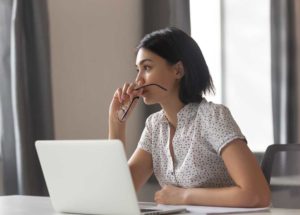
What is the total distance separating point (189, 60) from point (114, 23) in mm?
1763

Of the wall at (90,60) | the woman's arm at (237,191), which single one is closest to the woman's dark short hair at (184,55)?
the woman's arm at (237,191)

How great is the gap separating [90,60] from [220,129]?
5.84 ft

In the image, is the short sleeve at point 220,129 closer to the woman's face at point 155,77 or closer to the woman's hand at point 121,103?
the woman's face at point 155,77

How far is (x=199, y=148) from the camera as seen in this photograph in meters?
1.90

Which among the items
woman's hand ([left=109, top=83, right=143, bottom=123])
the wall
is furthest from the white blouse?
the wall

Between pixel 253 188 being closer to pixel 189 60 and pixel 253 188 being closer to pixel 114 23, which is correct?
pixel 189 60

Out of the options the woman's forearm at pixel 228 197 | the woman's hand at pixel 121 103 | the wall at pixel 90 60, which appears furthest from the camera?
the wall at pixel 90 60

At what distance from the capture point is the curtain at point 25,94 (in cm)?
286

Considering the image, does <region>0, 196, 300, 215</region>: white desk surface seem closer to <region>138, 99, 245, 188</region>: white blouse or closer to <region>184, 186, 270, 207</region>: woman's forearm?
<region>184, 186, 270, 207</region>: woman's forearm

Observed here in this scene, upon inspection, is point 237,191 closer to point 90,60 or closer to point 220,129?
point 220,129

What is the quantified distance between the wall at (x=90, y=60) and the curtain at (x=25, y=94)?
278mm

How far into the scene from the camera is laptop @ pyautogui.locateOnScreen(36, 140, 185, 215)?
4.72 ft

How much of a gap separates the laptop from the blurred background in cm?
127

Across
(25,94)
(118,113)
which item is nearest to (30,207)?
(118,113)
